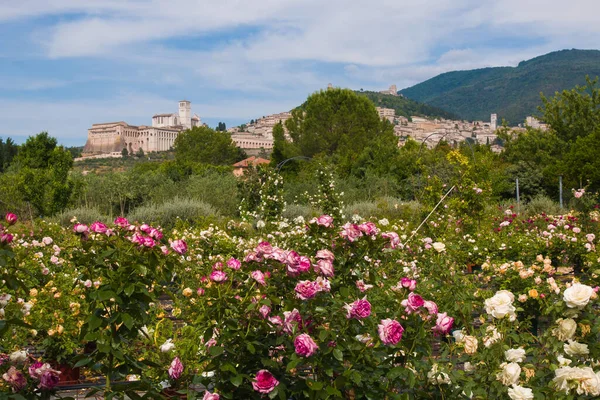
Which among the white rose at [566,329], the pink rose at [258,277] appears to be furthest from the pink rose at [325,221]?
the white rose at [566,329]

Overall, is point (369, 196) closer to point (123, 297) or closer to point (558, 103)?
point (558, 103)

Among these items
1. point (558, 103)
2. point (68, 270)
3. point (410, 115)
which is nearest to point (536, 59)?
point (410, 115)

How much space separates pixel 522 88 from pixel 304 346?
151 metres

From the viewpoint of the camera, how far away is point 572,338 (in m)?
1.92

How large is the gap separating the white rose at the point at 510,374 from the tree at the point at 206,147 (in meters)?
47.8

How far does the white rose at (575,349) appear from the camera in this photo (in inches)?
72.2

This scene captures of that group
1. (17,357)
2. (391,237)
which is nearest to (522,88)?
(391,237)

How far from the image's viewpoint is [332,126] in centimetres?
3089

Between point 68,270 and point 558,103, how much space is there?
22968mm

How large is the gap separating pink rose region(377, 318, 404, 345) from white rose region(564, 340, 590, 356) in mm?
590

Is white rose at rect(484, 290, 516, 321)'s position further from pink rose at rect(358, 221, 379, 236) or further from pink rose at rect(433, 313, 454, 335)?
pink rose at rect(358, 221, 379, 236)

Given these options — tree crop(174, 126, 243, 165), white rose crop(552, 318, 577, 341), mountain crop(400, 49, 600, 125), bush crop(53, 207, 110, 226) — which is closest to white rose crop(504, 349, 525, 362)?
white rose crop(552, 318, 577, 341)

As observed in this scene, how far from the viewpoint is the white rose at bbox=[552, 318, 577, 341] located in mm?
1847

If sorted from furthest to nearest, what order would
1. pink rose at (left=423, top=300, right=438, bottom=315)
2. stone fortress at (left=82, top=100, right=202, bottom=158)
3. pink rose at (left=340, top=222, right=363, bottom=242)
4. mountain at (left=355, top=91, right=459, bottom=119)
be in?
mountain at (left=355, top=91, right=459, bottom=119)
stone fortress at (left=82, top=100, right=202, bottom=158)
pink rose at (left=340, top=222, right=363, bottom=242)
pink rose at (left=423, top=300, right=438, bottom=315)
